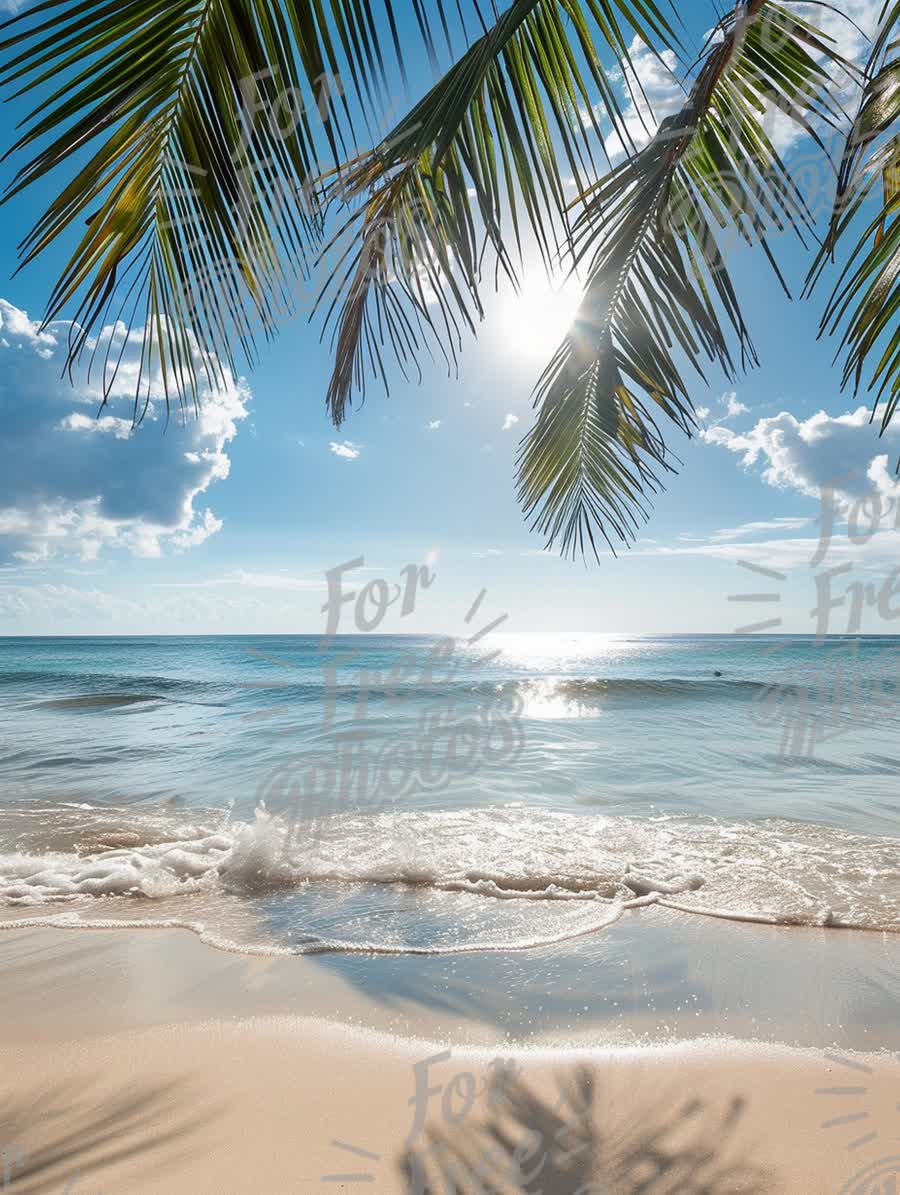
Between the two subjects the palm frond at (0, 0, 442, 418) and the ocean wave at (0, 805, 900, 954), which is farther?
the ocean wave at (0, 805, 900, 954)

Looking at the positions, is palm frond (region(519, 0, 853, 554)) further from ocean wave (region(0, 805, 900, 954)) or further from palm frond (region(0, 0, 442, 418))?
ocean wave (region(0, 805, 900, 954))

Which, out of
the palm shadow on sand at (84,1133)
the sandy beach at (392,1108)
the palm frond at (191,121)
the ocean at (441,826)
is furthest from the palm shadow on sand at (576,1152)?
the palm frond at (191,121)

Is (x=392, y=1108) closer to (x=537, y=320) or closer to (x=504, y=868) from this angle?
(x=504, y=868)

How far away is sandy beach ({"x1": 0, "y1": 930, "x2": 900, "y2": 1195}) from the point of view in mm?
1656

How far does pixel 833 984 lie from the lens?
2.70 metres

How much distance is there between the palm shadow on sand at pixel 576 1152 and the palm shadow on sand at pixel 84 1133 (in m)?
0.69

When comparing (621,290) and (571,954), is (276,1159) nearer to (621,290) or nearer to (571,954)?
(571,954)

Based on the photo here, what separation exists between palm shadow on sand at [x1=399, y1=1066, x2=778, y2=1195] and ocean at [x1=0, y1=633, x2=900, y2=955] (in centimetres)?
113

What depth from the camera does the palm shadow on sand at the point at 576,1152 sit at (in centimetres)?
160

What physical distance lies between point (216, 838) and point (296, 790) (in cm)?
184

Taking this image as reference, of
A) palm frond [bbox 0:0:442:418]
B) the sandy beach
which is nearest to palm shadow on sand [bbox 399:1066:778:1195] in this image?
the sandy beach

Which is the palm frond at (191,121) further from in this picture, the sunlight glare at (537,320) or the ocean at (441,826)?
the ocean at (441,826)

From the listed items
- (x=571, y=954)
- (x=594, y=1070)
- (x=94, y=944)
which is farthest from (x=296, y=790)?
(x=594, y=1070)

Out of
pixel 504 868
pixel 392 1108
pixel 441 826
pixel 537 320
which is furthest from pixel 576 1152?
pixel 441 826
